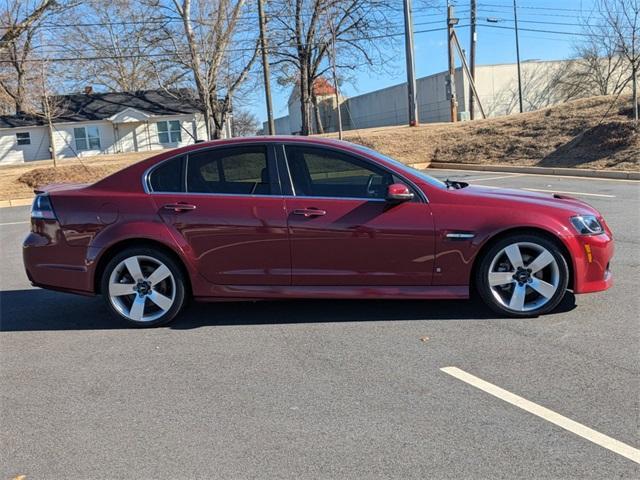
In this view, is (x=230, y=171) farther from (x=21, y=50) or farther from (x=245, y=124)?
(x=245, y=124)

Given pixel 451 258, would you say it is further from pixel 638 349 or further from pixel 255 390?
pixel 255 390

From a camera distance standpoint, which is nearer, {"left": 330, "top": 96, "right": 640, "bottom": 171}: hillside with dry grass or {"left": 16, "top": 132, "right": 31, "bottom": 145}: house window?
{"left": 330, "top": 96, "right": 640, "bottom": 171}: hillside with dry grass

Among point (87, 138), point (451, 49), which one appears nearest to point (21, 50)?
Result: point (87, 138)

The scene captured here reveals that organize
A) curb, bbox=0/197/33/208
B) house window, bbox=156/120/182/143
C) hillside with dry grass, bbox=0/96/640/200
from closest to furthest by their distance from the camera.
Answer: hillside with dry grass, bbox=0/96/640/200, curb, bbox=0/197/33/208, house window, bbox=156/120/182/143

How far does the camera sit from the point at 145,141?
41.2 meters

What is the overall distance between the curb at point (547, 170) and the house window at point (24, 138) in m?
29.5

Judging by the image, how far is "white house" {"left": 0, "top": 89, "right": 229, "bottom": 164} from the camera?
39531 mm

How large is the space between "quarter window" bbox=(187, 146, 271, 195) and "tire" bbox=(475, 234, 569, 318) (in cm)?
196

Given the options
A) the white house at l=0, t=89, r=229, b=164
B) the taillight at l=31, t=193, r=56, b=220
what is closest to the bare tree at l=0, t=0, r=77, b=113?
the white house at l=0, t=89, r=229, b=164

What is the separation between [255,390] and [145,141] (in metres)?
39.9

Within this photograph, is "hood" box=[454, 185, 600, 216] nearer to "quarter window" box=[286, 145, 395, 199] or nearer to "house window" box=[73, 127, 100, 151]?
"quarter window" box=[286, 145, 395, 199]

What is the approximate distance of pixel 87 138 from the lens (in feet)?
132

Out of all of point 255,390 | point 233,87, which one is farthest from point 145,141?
point 255,390

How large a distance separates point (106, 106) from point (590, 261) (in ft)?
135
